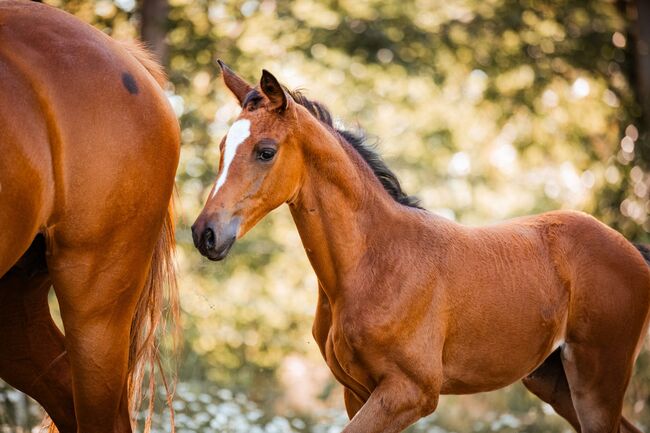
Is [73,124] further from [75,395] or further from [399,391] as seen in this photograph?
[399,391]

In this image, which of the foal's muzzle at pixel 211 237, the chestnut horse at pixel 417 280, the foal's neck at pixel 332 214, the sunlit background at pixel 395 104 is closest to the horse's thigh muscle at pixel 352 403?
the chestnut horse at pixel 417 280

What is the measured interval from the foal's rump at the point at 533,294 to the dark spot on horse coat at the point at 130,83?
156 centimetres

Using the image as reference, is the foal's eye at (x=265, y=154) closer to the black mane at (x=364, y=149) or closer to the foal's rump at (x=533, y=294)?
the black mane at (x=364, y=149)

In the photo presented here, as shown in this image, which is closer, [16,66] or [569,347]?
[16,66]

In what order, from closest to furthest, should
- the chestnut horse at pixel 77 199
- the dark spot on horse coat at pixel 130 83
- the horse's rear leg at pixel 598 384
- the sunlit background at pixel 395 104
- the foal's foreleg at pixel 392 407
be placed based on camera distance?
the chestnut horse at pixel 77 199
the dark spot on horse coat at pixel 130 83
the foal's foreleg at pixel 392 407
the horse's rear leg at pixel 598 384
the sunlit background at pixel 395 104

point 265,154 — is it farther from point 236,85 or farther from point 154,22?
point 154,22

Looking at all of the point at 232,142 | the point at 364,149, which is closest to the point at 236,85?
the point at 232,142

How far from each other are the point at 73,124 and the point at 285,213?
26.2 ft

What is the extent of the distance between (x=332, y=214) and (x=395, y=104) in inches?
315

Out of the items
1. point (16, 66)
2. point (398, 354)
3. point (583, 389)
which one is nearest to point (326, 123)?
point (398, 354)

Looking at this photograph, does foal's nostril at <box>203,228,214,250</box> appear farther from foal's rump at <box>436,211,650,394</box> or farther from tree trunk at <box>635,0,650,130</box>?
tree trunk at <box>635,0,650,130</box>

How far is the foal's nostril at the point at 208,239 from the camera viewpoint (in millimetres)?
3188

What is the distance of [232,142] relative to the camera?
3354 mm

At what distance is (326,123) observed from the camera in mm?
3811
